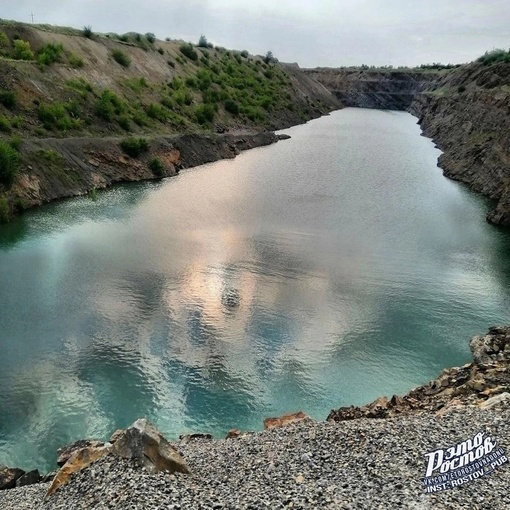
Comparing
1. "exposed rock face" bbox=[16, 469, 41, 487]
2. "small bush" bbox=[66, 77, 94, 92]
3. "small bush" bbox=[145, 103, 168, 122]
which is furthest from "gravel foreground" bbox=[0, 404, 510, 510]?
"small bush" bbox=[145, 103, 168, 122]

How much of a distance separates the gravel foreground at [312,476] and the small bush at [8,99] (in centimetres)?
3687

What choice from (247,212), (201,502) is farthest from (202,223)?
(201,502)

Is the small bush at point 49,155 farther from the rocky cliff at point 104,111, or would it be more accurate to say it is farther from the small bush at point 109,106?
the small bush at point 109,106

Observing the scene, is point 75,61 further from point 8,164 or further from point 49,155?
point 8,164

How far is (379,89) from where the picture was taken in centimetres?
14725

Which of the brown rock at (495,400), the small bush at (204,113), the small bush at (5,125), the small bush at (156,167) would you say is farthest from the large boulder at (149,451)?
the small bush at (204,113)

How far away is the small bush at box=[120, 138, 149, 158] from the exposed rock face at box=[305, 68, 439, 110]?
10924cm

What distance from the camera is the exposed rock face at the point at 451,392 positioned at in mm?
14688

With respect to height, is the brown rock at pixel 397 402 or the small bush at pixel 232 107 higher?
the small bush at pixel 232 107

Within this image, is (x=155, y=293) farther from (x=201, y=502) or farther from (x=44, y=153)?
(x=44, y=153)

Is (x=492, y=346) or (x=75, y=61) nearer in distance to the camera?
(x=492, y=346)

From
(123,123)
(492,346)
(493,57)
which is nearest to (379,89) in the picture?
(493,57)

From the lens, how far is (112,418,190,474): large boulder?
10.9m

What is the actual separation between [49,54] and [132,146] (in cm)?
1379
